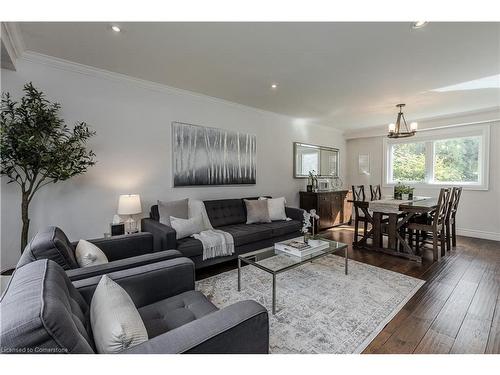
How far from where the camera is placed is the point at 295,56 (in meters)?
2.55

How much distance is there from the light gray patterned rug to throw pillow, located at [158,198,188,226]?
2.92 feet

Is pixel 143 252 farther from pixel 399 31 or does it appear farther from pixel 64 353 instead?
pixel 399 31

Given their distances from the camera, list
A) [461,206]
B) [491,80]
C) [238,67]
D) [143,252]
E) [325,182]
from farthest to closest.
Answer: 1. [325,182]
2. [461,206]
3. [491,80]
4. [238,67]
5. [143,252]

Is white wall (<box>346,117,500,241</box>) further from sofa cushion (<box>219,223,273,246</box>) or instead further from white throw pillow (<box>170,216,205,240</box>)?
white throw pillow (<box>170,216,205,240</box>)

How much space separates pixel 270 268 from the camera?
210 centimetres

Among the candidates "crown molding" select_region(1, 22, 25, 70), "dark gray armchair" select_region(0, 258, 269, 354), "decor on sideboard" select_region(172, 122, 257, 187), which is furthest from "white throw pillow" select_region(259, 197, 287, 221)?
"crown molding" select_region(1, 22, 25, 70)

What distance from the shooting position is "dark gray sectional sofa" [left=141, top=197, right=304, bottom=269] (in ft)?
8.58

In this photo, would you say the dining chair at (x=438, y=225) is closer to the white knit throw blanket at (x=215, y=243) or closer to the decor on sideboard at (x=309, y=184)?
the decor on sideboard at (x=309, y=184)

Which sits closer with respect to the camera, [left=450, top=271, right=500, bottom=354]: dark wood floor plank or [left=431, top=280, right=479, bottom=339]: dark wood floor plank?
[left=450, top=271, right=500, bottom=354]: dark wood floor plank

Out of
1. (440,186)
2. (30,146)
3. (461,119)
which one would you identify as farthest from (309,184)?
(30,146)

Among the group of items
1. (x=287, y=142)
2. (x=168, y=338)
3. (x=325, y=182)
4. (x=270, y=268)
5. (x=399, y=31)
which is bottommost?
(x=270, y=268)

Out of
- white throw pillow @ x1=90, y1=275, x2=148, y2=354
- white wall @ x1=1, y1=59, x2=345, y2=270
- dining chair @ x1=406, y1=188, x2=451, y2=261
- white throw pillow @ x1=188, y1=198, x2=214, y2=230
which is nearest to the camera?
white throw pillow @ x1=90, y1=275, x2=148, y2=354
